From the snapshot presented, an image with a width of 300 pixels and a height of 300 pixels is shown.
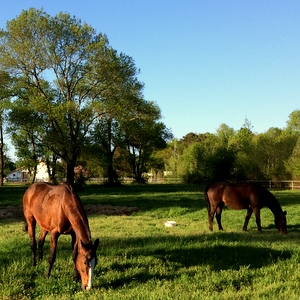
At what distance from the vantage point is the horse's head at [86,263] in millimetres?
5984

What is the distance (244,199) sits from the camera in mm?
13539

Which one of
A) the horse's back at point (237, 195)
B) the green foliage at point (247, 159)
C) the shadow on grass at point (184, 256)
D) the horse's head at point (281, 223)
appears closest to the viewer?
the shadow on grass at point (184, 256)

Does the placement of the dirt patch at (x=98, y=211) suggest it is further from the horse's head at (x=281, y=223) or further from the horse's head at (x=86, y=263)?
the horse's head at (x=86, y=263)

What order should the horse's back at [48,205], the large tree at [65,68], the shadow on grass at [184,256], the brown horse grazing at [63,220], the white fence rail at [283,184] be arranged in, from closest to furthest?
the brown horse grazing at [63,220] < the horse's back at [48,205] < the shadow on grass at [184,256] < the large tree at [65,68] < the white fence rail at [283,184]

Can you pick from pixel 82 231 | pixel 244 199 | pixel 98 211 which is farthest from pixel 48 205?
pixel 98 211

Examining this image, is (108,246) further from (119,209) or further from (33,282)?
(119,209)

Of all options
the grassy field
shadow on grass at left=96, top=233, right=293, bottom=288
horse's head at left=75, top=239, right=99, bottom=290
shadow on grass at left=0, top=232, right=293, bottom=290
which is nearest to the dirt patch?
the grassy field

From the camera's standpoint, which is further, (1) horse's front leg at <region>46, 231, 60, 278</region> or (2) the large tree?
(2) the large tree

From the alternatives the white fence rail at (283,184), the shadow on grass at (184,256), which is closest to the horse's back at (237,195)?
the shadow on grass at (184,256)

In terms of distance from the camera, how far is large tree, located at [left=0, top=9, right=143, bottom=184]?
3177cm

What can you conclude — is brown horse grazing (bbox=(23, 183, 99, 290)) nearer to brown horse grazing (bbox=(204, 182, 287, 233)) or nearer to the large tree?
brown horse grazing (bbox=(204, 182, 287, 233))

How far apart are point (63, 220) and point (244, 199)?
830 centimetres

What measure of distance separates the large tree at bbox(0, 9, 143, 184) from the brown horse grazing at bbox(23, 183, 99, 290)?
83.3 ft

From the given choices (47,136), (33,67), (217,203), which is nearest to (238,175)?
(47,136)
